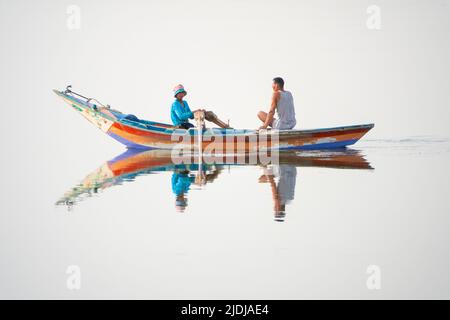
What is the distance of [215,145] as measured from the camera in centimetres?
1708

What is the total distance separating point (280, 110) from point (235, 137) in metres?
1.30

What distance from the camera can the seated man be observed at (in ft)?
56.0

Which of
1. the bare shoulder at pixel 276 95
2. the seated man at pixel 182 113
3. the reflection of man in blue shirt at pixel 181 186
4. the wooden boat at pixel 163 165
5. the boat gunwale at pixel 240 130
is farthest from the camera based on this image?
the seated man at pixel 182 113

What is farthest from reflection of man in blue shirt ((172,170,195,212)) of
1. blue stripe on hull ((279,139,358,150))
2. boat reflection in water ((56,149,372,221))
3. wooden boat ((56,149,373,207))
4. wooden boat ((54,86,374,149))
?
blue stripe on hull ((279,139,358,150))

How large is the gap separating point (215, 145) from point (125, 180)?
5.11 m

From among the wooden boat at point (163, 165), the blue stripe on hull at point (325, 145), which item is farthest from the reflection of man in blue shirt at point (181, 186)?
the blue stripe on hull at point (325, 145)

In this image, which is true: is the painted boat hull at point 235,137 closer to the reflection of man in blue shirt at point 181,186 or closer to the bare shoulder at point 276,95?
the bare shoulder at point 276,95

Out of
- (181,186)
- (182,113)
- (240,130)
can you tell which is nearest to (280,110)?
(240,130)

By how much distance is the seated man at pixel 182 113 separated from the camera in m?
17.1

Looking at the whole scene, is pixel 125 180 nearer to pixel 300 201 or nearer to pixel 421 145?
pixel 300 201

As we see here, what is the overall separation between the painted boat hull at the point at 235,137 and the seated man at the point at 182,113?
26 cm

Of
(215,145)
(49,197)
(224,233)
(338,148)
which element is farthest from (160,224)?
(338,148)

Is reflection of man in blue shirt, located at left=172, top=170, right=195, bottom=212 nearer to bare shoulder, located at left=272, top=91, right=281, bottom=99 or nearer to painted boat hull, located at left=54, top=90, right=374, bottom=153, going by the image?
painted boat hull, located at left=54, top=90, right=374, bottom=153

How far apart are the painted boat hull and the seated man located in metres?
0.26
